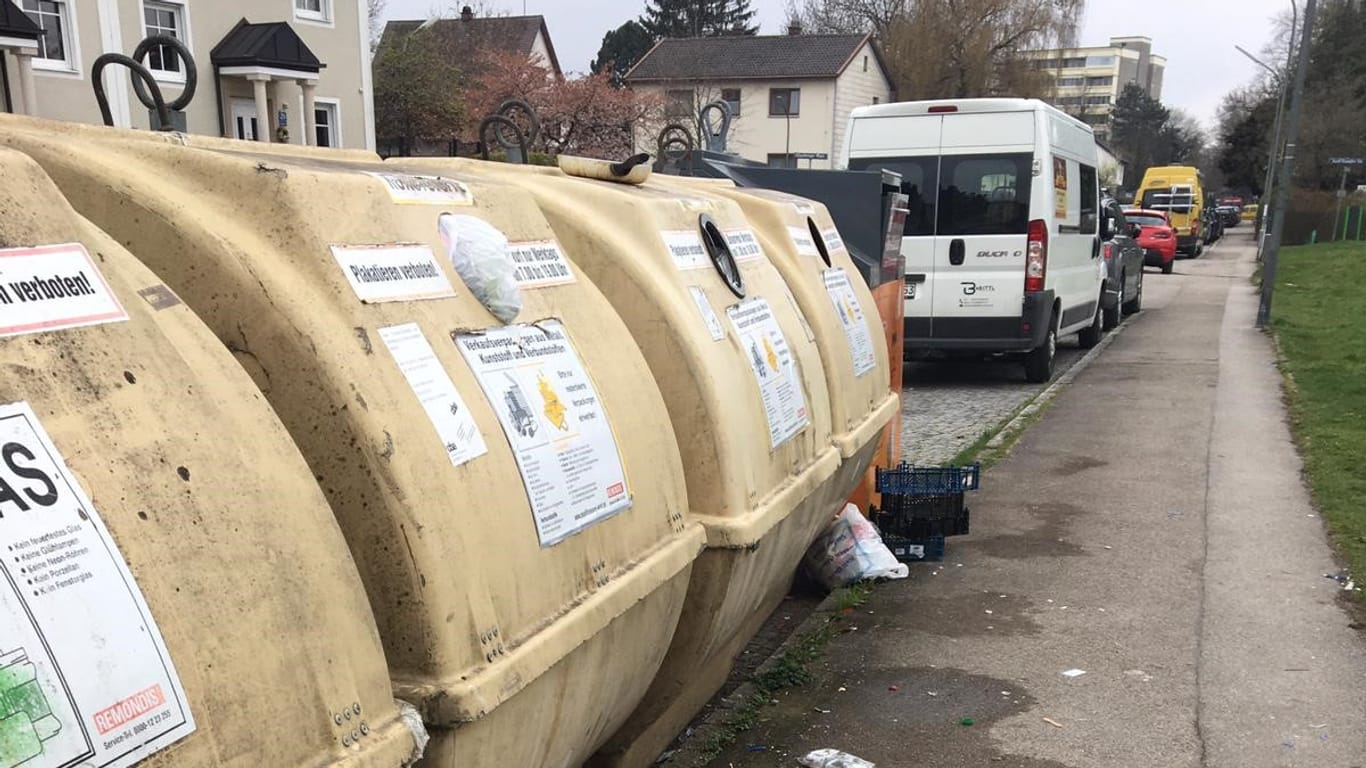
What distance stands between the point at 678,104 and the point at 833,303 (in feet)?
127

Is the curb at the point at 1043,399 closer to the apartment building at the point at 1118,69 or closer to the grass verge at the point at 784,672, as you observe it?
the grass verge at the point at 784,672

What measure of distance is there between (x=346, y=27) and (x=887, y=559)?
2112 centimetres

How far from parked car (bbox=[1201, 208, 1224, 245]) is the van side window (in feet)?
108

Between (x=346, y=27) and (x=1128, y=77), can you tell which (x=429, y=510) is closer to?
(x=346, y=27)

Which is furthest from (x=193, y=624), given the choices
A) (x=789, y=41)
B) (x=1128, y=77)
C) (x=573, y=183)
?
(x=1128, y=77)

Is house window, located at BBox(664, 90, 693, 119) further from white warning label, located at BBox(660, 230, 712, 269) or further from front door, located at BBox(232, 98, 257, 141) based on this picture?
white warning label, located at BBox(660, 230, 712, 269)

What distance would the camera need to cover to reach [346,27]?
22.8 metres

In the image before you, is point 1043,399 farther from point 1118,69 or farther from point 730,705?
point 1118,69

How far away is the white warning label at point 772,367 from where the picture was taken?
133 inches

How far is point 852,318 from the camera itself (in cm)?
471

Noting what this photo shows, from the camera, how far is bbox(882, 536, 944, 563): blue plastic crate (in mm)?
5578

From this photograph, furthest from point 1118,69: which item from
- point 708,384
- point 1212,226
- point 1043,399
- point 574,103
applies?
point 708,384

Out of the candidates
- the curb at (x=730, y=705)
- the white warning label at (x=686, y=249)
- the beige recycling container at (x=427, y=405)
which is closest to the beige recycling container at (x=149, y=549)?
the beige recycling container at (x=427, y=405)

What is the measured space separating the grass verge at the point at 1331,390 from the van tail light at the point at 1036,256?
2.49m
